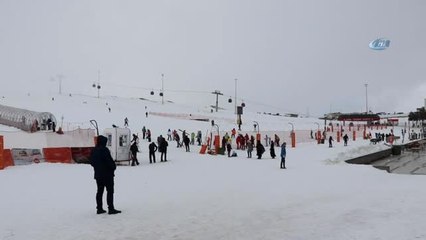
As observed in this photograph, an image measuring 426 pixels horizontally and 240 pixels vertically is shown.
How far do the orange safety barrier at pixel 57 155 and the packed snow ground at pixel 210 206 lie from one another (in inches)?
68.8

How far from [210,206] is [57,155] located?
1385 cm

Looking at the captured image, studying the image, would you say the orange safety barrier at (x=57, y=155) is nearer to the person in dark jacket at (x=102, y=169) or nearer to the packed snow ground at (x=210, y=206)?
the packed snow ground at (x=210, y=206)

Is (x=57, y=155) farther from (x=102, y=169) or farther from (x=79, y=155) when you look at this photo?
(x=102, y=169)

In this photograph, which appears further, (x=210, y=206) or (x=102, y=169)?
(x=210, y=206)

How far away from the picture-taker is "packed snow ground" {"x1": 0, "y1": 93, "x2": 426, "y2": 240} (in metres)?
8.34

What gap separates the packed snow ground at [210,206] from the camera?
834 centimetres

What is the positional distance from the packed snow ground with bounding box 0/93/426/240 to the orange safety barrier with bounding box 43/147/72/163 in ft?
5.73

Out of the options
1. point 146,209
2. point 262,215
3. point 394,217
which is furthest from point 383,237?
point 146,209

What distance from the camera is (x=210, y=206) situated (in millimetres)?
11383

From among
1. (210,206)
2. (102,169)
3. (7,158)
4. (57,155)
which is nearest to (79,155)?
(57,155)

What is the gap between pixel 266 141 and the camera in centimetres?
4297

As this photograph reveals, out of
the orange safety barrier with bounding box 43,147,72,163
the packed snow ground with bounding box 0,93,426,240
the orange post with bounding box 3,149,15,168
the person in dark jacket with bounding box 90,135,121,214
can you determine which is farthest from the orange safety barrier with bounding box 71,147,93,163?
the person in dark jacket with bounding box 90,135,121,214

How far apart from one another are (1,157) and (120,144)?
6.46m

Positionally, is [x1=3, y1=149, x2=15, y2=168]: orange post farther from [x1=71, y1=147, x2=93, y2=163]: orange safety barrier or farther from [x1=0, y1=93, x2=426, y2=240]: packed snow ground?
[x1=71, y1=147, x2=93, y2=163]: orange safety barrier
